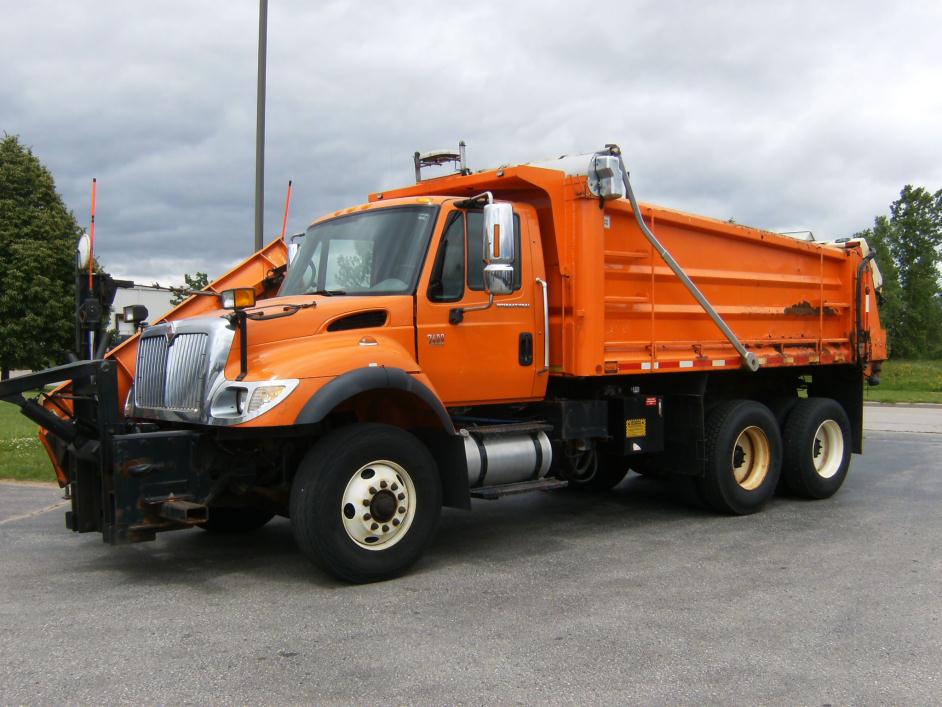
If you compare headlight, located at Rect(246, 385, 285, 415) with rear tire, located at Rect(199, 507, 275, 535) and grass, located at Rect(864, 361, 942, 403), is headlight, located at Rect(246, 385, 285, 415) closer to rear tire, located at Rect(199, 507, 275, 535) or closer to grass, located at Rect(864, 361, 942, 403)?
rear tire, located at Rect(199, 507, 275, 535)

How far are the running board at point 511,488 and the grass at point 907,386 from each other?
16.4 metres

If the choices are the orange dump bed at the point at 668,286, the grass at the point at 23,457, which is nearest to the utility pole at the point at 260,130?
the orange dump bed at the point at 668,286

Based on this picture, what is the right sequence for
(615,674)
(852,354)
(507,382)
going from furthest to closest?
1. (852,354)
2. (507,382)
3. (615,674)

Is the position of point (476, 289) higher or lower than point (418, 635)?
higher

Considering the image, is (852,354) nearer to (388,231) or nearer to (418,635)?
(388,231)

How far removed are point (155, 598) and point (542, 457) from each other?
3087 mm

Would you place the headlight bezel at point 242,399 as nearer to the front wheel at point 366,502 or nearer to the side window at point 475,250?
the front wheel at point 366,502

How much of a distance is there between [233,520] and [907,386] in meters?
30.7

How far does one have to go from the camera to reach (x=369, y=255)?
6.82 metres

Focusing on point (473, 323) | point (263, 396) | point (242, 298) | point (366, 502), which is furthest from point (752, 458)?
point (242, 298)

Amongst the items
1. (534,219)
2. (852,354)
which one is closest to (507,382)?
(534,219)

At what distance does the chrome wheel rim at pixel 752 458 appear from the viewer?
29.2ft

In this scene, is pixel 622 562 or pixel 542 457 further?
pixel 542 457

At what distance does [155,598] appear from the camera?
5609mm
